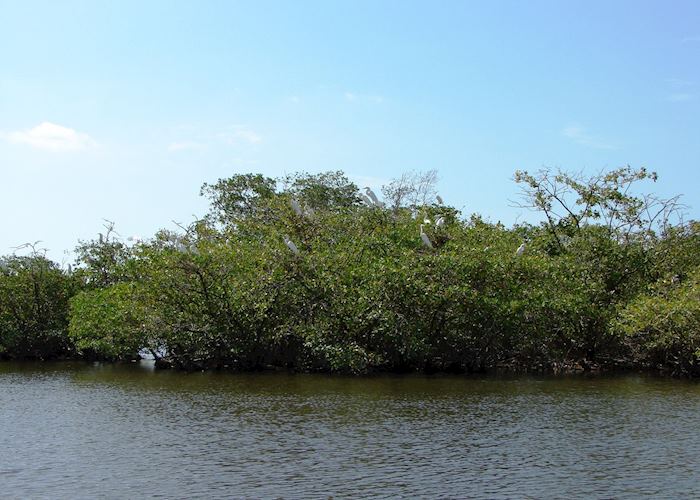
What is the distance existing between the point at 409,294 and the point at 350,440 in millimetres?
9292

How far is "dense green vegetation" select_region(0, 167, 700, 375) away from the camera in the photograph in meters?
21.4

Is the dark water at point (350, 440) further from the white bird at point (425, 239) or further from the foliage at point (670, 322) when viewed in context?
the white bird at point (425, 239)

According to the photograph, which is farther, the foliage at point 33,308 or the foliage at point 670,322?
the foliage at point 33,308

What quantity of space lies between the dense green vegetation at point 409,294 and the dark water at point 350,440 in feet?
7.17

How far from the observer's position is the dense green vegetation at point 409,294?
70.3ft

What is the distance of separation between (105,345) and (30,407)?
9.21 metres

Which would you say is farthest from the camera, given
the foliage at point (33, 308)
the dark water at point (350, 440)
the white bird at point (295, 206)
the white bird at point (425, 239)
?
the foliage at point (33, 308)

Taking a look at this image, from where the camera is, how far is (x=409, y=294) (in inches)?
843

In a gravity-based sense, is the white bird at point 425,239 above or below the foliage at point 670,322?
above

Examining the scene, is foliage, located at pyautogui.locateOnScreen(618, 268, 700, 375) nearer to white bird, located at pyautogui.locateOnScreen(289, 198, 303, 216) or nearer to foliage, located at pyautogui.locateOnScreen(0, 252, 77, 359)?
white bird, located at pyautogui.locateOnScreen(289, 198, 303, 216)

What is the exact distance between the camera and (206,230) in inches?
1009

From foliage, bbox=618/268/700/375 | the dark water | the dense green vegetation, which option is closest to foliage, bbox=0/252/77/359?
the dense green vegetation

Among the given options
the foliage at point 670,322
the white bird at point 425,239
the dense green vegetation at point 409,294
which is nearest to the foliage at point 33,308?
the dense green vegetation at point 409,294

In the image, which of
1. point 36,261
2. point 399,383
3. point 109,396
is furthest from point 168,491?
point 36,261
